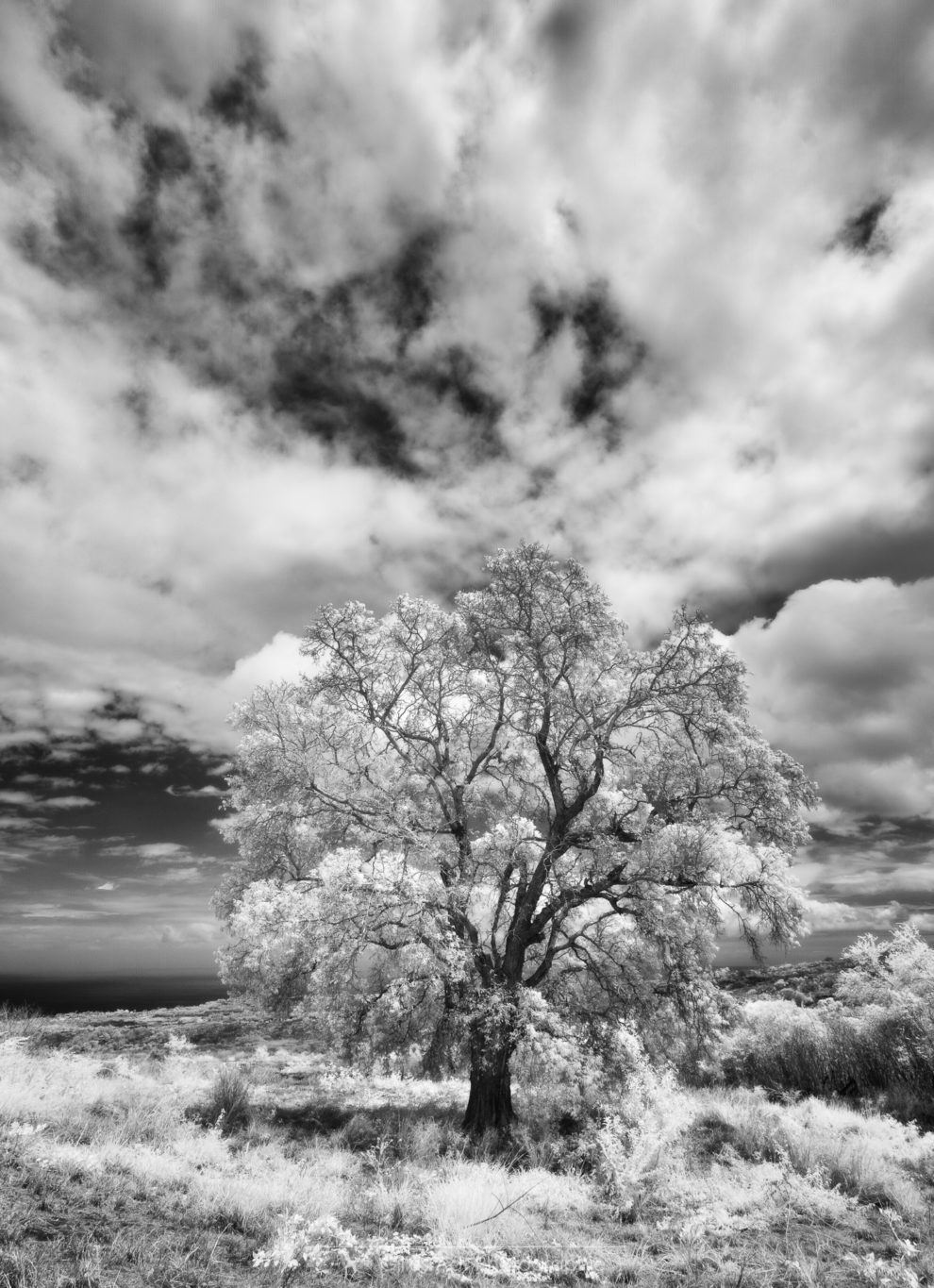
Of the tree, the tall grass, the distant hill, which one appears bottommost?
the tall grass

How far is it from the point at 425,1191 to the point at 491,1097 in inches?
200

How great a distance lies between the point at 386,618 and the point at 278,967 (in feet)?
26.4

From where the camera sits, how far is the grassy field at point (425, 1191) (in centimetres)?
679

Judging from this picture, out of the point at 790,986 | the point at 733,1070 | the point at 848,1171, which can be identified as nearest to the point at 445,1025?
the point at 848,1171

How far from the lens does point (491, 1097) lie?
1424 cm

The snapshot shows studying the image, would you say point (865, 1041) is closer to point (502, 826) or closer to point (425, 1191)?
point (502, 826)

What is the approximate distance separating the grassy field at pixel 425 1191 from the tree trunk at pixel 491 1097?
1.47 feet

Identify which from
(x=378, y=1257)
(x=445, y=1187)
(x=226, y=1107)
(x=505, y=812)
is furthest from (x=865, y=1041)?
(x=378, y=1257)

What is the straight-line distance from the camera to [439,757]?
636 inches

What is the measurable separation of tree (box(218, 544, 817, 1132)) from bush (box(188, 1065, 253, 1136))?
218 centimetres

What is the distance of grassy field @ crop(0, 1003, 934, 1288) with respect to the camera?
6785mm

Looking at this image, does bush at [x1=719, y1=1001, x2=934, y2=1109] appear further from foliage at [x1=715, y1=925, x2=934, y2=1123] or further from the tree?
the tree

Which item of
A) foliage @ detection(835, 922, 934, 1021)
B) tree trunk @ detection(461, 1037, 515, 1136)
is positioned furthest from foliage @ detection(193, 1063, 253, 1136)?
foliage @ detection(835, 922, 934, 1021)

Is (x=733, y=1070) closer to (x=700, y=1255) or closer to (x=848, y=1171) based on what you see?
(x=848, y=1171)
